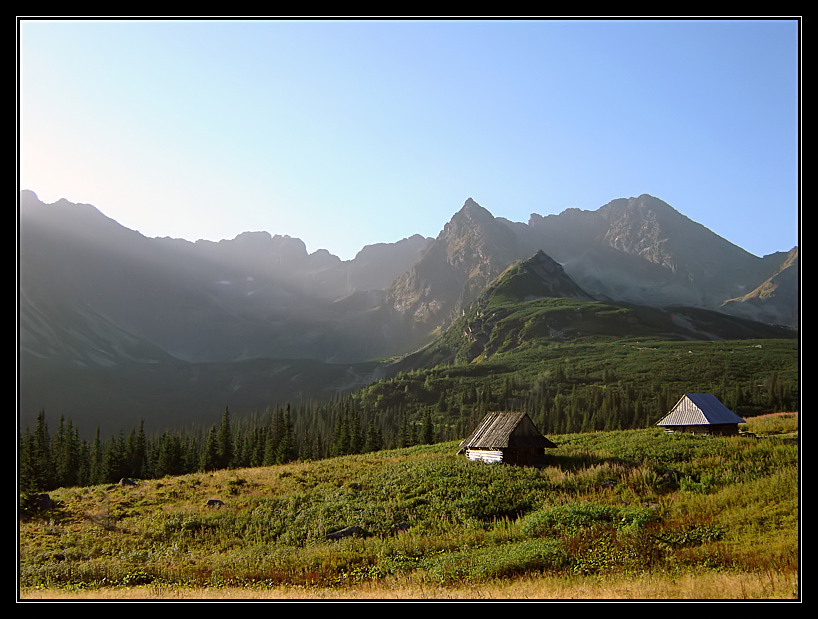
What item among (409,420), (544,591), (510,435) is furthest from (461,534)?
(409,420)

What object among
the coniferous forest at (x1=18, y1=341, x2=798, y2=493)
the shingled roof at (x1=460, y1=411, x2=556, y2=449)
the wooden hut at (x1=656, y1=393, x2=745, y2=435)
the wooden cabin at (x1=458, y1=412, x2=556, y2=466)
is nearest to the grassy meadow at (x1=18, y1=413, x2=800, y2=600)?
the wooden cabin at (x1=458, y1=412, x2=556, y2=466)

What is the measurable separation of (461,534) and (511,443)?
17.5 m

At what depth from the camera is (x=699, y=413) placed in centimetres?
4844

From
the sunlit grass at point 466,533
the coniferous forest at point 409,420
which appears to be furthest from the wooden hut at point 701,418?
the coniferous forest at point 409,420

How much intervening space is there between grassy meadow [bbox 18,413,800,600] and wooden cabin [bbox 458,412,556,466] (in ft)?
5.64

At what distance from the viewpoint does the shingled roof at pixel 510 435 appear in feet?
124

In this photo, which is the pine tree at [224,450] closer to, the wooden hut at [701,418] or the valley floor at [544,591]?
the wooden hut at [701,418]

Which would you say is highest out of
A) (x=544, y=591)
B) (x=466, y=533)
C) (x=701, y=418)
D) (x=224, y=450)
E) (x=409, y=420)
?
(x=544, y=591)

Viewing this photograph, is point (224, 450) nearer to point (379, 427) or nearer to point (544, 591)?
point (379, 427)

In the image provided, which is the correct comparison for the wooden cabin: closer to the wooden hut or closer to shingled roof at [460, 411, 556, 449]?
shingled roof at [460, 411, 556, 449]

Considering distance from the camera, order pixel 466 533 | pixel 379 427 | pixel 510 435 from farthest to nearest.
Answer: pixel 379 427
pixel 510 435
pixel 466 533
